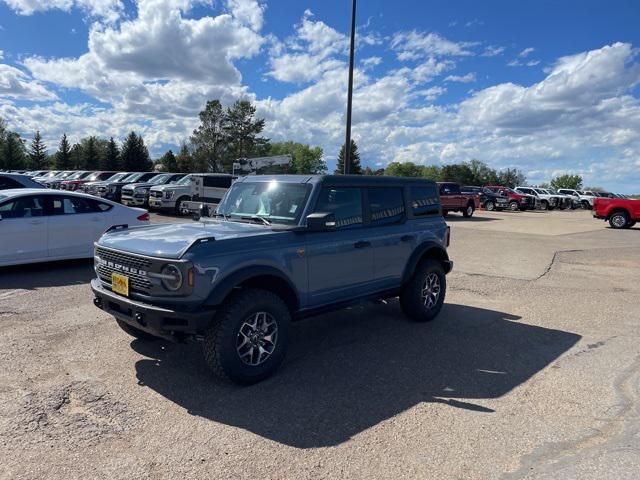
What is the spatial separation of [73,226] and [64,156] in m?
74.3

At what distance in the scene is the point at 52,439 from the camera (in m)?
3.32

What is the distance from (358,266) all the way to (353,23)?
14240 millimetres

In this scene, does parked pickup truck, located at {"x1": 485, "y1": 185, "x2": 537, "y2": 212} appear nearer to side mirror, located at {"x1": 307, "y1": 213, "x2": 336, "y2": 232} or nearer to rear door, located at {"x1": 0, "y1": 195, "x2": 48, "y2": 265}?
rear door, located at {"x1": 0, "y1": 195, "x2": 48, "y2": 265}

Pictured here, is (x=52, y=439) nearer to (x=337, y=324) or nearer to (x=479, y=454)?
(x=479, y=454)

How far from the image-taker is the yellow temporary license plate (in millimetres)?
4250

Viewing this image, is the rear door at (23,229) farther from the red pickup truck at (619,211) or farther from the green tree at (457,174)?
the green tree at (457,174)

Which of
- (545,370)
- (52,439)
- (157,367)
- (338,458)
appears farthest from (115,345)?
(545,370)

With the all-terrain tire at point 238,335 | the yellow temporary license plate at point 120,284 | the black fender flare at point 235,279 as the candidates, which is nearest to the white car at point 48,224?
the yellow temporary license plate at point 120,284

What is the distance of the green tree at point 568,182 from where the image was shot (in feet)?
480

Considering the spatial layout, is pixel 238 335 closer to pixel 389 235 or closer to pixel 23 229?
pixel 389 235

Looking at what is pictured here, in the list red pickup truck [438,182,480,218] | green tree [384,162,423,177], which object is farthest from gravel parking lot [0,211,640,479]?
green tree [384,162,423,177]

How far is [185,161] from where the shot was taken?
88500mm

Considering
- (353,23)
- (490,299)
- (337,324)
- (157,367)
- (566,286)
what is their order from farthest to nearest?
1. (353,23)
2. (566,286)
3. (490,299)
4. (337,324)
5. (157,367)

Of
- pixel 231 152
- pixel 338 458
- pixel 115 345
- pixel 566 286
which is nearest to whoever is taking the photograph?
pixel 338 458
